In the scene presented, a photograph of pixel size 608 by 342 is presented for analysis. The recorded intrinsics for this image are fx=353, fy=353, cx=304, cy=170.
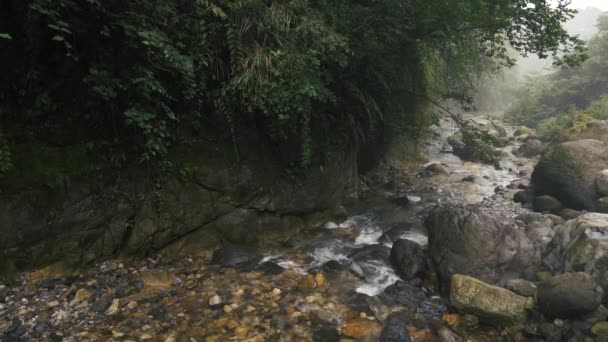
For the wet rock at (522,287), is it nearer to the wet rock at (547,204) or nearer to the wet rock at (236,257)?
the wet rock at (236,257)

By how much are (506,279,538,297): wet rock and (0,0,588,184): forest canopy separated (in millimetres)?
3532

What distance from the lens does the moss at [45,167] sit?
4.23 m

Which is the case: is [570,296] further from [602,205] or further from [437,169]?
Result: [437,169]

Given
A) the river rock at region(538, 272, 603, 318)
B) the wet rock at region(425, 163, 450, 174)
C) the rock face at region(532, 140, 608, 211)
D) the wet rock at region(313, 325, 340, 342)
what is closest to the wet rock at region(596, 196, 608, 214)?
the rock face at region(532, 140, 608, 211)

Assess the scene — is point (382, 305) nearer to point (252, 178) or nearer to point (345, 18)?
point (252, 178)

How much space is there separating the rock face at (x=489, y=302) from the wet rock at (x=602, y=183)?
18.9ft

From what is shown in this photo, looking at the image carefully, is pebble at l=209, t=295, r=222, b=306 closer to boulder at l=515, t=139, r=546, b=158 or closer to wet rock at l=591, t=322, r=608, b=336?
wet rock at l=591, t=322, r=608, b=336

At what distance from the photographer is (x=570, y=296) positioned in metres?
4.12

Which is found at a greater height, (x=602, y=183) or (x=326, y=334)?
(x=602, y=183)

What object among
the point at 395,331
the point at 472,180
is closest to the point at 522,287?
the point at 395,331

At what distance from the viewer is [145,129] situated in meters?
4.36

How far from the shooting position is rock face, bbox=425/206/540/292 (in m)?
5.28

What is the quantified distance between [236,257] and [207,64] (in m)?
2.98

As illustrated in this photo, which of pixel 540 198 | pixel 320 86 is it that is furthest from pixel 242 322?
pixel 540 198
